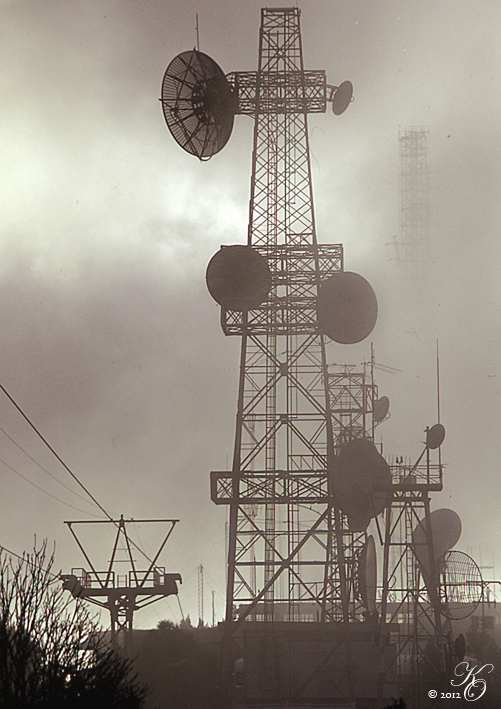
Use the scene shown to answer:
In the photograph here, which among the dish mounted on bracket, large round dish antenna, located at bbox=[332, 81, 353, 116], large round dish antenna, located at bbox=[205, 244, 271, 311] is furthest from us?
the dish mounted on bracket

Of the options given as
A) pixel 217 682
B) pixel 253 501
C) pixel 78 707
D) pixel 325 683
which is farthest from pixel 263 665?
pixel 217 682

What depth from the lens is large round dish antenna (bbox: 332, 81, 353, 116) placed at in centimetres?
4475

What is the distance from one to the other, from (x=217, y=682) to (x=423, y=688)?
16.5m

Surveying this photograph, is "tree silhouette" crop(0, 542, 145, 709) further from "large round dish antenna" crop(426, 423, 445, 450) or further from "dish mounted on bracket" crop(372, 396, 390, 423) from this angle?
"dish mounted on bracket" crop(372, 396, 390, 423)

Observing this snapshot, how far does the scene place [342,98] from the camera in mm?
45031

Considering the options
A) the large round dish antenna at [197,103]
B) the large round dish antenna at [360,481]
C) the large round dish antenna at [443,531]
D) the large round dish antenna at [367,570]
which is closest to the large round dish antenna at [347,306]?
the large round dish antenna at [360,481]

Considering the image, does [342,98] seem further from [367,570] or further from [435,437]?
[367,570]

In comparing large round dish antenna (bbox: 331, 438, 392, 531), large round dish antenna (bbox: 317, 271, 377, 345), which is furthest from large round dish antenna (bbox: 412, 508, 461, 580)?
large round dish antenna (bbox: 317, 271, 377, 345)

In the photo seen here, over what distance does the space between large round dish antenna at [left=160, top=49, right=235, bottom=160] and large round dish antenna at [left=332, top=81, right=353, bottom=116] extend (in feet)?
18.8

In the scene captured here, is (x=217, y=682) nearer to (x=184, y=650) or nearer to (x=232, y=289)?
(x=184, y=650)

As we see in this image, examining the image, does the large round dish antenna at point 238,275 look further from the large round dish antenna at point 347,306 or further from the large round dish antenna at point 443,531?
the large round dish antenna at point 443,531

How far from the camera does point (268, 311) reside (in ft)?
146

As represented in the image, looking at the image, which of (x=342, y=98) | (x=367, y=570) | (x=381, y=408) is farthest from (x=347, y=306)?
(x=381, y=408)

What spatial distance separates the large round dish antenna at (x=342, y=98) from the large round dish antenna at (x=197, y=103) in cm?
572
